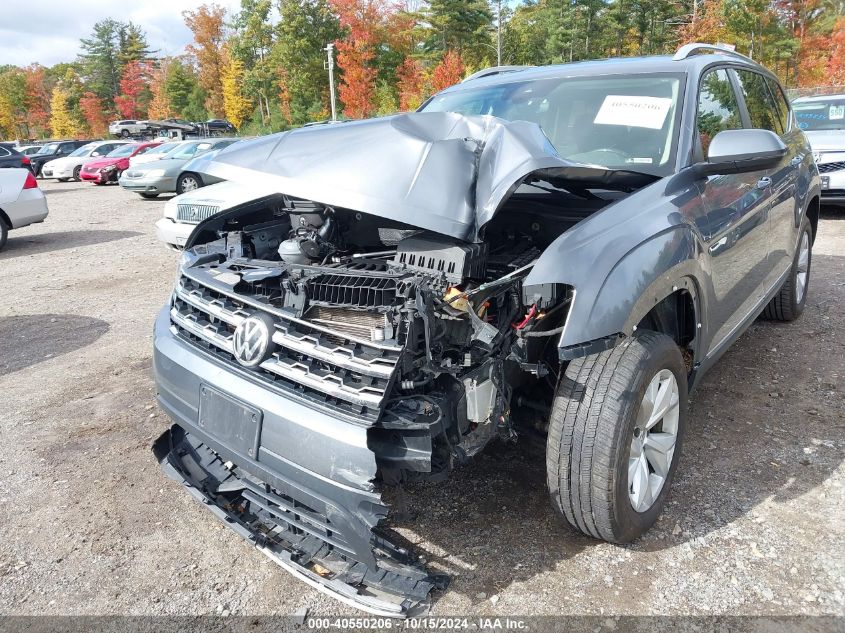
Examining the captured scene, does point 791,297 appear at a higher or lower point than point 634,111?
lower

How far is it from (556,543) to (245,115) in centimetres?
5503

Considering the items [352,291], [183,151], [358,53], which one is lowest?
[352,291]

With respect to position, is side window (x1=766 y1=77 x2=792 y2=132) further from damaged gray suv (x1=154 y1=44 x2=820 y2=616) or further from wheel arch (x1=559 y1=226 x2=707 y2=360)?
wheel arch (x1=559 y1=226 x2=707 y2=360)

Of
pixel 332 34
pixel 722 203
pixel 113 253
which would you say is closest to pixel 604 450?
pixel 722 203

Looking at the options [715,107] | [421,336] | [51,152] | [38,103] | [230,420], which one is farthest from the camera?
[38,103]

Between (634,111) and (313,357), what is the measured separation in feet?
6.88

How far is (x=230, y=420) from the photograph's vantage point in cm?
228

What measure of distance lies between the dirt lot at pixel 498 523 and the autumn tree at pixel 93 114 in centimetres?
7008

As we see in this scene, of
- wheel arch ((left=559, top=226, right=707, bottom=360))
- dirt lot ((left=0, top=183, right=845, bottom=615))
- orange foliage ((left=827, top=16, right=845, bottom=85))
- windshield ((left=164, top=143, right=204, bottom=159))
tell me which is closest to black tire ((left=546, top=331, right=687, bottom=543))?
wheel arch ((left=559, top=226, right=707, bottom=360))

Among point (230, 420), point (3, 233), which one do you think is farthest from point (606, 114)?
point (3, 233)

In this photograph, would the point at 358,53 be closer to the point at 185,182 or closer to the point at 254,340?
the point at 185,182

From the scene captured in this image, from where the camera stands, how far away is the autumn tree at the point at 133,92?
63344mm

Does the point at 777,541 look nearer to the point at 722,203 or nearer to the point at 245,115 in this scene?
the point at 722,203

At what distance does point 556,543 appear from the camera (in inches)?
98.4
